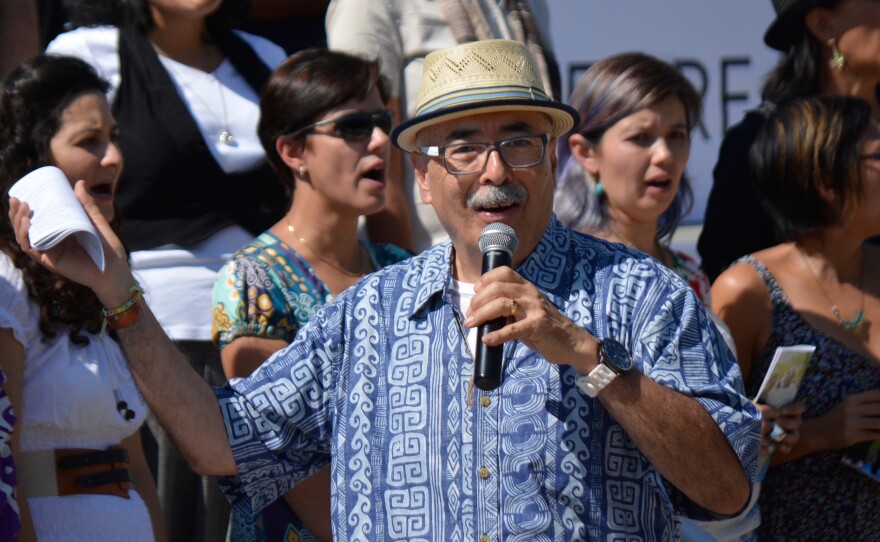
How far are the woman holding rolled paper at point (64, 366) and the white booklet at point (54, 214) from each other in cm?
60

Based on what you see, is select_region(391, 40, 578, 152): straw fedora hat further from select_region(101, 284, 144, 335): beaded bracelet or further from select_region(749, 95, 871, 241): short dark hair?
select_region(749, 95, 871, 241): short dark hair

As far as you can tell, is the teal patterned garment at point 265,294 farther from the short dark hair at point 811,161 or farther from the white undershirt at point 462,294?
the short dark hair at point 811,161

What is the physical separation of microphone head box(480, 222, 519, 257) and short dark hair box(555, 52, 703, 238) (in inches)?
68.1

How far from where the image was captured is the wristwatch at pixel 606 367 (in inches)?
112

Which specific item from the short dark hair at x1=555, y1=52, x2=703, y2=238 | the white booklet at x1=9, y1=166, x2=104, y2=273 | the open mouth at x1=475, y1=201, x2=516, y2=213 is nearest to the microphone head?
the open mouth at x1=475, y1=201, x2=516, y2=213

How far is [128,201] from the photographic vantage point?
4.71 metres

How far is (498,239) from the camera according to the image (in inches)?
118

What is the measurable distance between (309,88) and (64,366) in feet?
4.48

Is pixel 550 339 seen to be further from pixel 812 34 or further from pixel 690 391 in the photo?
pixel 812 34

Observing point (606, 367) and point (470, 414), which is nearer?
point (606, 367)

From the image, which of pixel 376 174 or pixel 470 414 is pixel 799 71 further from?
pixel 470 414

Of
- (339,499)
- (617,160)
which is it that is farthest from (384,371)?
(617,160)

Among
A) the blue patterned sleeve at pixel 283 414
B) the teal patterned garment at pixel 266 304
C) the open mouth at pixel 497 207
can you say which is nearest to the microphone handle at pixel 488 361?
the open mouth at pixel 497 207

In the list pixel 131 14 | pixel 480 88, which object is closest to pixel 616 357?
pixel 480 88
